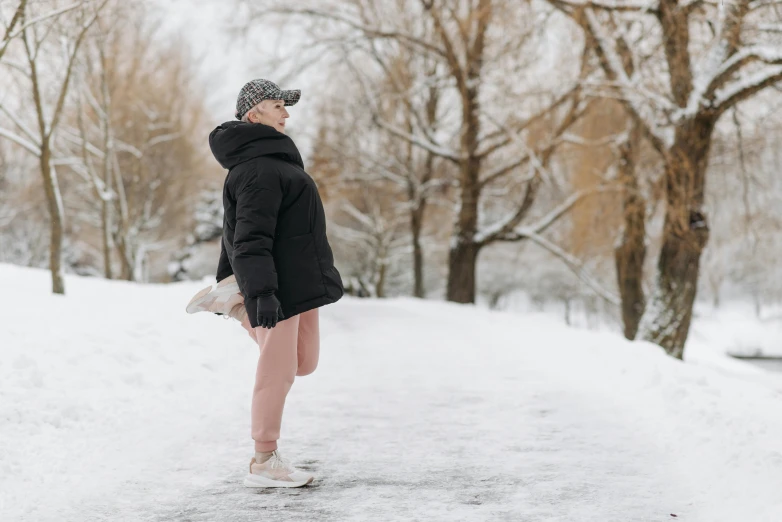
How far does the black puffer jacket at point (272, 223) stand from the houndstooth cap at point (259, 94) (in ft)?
0.43

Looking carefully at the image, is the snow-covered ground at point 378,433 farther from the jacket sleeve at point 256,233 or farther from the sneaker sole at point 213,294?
the jacket sleeve at point 256,233

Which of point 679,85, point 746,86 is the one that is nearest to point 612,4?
point 679,85

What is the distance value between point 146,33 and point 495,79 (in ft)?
43.4

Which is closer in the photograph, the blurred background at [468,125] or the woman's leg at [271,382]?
the woman's leg at [271,382]

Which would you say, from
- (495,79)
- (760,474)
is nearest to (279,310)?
(760,474)

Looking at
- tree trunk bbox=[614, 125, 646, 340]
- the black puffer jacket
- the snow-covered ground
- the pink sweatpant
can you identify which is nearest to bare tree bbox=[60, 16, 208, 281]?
tree trunk bbox=[614, 125, 646, 340]

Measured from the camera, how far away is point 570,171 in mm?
16359

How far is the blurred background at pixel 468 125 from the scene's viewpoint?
33.9 feet

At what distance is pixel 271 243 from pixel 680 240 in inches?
333

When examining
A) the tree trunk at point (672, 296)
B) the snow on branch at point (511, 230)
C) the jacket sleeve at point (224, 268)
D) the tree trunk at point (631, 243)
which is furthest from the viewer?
the snow on branch at point (511, 230)

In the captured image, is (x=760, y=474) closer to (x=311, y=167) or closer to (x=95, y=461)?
(x=95, y=461)

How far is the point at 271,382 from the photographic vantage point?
4062 mm

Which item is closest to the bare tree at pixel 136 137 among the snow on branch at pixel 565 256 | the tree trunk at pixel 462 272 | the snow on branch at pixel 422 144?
the snow on branch at pixel 422 144

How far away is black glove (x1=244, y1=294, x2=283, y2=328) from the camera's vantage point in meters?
3.75
